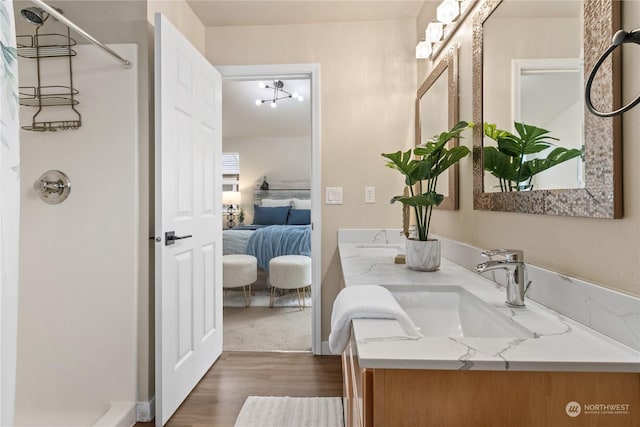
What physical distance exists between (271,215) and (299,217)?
504 mm

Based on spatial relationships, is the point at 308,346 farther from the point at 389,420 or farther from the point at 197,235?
the point at 389,420

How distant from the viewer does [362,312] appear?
78 cm

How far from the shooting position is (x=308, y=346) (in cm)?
253

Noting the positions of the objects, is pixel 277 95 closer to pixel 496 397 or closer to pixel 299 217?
pixel 299 217

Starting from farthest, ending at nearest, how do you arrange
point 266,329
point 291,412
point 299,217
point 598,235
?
point 299,217 → point 266,329 → point 291,412 → point 598,235

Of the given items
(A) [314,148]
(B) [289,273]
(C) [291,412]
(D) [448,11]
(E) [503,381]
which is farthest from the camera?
(B) [289,273]

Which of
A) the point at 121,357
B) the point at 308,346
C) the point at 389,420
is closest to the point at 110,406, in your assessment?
the point at 121,357

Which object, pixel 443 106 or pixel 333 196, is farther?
pixel 333 196

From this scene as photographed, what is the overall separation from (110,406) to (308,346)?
4.26 feet

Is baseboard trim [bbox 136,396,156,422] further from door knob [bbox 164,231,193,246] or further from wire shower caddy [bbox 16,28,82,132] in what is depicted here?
wire shower caddy [bbox 16,28,82,132]

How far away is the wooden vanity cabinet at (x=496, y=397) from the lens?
1.91 ft

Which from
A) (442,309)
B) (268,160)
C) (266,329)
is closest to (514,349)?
(442,309)

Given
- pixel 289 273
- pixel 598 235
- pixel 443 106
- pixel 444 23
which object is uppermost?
pixel 444 23

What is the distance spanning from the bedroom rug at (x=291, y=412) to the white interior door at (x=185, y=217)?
1.27ft
